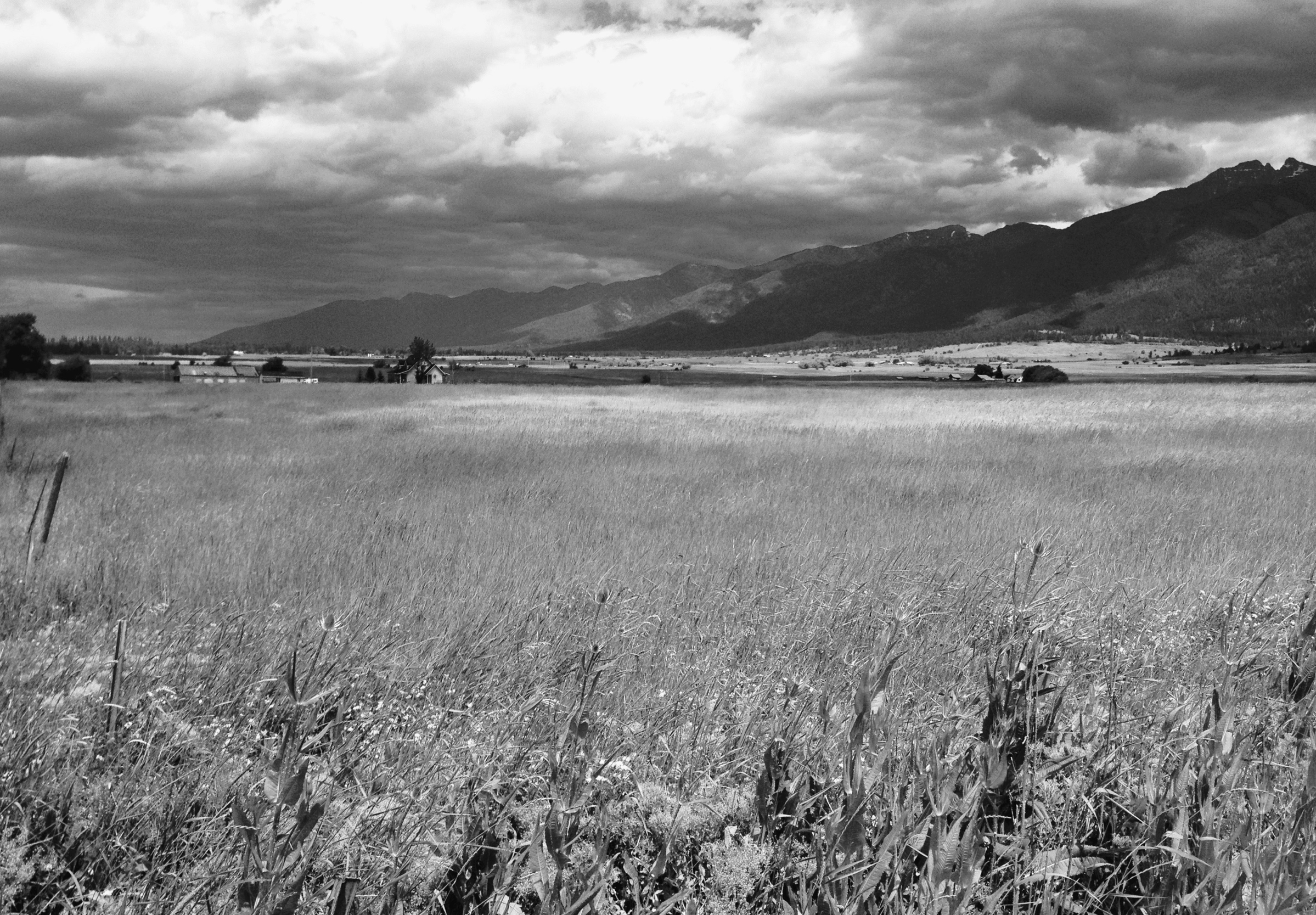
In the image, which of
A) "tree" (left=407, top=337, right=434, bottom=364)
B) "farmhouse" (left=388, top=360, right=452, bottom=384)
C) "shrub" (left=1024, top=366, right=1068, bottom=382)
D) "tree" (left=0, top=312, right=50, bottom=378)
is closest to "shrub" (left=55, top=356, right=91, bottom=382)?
"tree" (left=0, top=312, right=50, bottom=378)

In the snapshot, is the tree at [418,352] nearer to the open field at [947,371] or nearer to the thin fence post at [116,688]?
the open field at [947,371]

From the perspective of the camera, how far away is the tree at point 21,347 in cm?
8600

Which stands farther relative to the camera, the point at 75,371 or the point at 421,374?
the point at 421,374

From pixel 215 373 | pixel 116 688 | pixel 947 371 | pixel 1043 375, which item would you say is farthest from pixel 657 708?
pixel 947 371

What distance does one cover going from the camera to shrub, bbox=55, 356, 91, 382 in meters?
92.3

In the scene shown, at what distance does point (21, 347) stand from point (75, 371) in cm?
519

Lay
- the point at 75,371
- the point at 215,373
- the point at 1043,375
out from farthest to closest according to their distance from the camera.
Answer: the point at 215,373 → the point at 75,371 → the point at 1043,375

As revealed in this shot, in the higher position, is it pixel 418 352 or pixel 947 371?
pixel 418 352

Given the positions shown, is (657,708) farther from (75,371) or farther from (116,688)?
(75,371)

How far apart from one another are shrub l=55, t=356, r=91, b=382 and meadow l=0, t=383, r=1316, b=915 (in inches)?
3743

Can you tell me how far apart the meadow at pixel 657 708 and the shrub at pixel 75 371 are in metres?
95.1

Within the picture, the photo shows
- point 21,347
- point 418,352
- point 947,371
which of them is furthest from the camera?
point 947,371

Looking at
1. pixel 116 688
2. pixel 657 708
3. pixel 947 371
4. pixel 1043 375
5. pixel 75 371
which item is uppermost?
pixel 75 371

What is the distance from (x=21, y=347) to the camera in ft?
289
